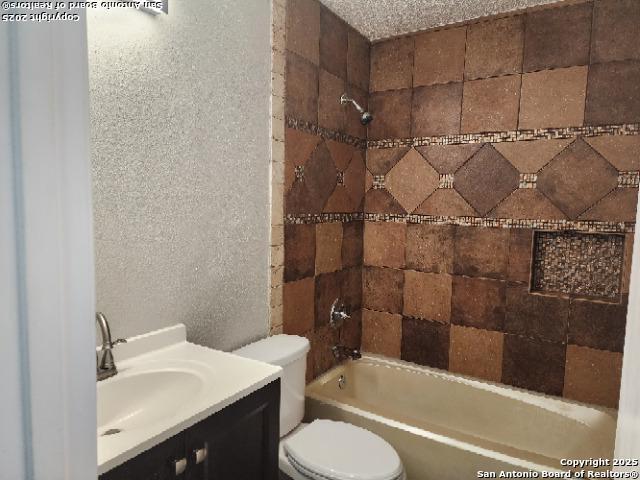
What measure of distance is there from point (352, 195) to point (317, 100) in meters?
0.66

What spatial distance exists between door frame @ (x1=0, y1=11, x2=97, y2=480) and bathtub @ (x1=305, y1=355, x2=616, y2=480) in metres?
1.77

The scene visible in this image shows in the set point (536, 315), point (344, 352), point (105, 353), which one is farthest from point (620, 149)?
point (105, 353)

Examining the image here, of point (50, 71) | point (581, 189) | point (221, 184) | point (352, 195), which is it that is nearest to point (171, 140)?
point (221, 184)

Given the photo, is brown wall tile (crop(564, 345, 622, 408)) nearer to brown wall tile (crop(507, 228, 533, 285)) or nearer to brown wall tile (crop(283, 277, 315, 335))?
brown wall tile (crop(507, 228, 533, 285))

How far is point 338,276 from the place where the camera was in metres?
2.61

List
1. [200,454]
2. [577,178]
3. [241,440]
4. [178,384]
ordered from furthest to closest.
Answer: [577,178] < [178,384] < [241,440] < [200,454]

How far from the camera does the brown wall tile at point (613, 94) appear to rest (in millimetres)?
2057

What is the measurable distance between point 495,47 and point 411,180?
868 millimetres

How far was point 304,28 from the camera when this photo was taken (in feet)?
7.03

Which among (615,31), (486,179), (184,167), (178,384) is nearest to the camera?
(178,384)

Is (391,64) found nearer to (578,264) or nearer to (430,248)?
(430,248)

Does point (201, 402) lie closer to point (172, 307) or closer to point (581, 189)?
point (172, 307)

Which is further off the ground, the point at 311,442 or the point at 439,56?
the point at 439,56

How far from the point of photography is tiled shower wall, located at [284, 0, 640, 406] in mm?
2133
